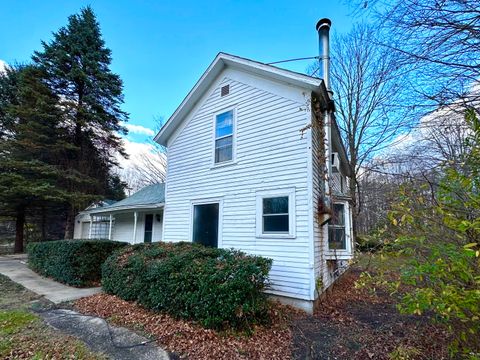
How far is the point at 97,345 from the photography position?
4.14 meters

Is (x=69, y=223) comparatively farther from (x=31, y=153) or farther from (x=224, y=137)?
(x=224, y=137)

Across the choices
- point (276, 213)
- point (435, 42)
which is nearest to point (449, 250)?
point (435, 42)

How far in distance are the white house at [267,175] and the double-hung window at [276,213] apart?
0.03 metres

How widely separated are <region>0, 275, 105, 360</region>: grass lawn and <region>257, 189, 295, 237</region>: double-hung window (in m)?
4.41

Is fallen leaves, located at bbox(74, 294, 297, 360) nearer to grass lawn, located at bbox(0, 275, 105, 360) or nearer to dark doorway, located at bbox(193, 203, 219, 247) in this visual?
grass lawn, located at bbox(0, 275, 105, 360)

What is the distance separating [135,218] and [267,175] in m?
7.73

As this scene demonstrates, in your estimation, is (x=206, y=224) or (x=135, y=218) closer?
(x=206, y=224)

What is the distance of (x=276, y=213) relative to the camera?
22.7 feet

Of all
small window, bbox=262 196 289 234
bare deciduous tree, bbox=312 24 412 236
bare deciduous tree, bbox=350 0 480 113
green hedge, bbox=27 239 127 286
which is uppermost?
bare deciduous tree, bbox=312 24 412 236

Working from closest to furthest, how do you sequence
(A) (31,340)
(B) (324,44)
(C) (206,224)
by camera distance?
(A) (31,340) → (B) (324,44) → (C) (206,224)

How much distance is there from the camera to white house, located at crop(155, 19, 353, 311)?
6465 millimetres

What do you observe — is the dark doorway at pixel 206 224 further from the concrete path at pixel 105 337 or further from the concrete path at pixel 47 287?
the concrete path at pixel 105 337

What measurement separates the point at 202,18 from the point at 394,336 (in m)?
11.6

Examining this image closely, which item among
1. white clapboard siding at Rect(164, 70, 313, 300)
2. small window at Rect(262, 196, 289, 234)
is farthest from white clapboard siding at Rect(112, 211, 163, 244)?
small window at Rect(262, 196, 289, 234)
